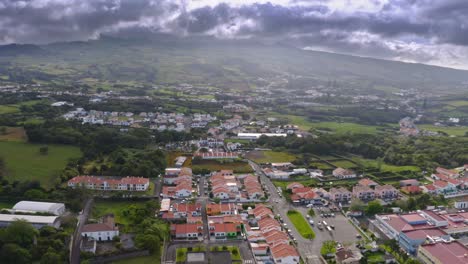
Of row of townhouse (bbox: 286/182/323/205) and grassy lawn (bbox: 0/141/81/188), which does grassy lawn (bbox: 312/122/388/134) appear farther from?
grassy lawn (bbox: 0/141/81/188)

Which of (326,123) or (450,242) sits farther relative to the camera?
(326,123)

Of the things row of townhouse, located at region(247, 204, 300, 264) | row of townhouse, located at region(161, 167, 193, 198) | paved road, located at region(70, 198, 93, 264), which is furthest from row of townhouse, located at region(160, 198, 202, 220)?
paved road, located at region(70, 198, 93, 264)

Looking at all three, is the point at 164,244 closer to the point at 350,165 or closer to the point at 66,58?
the point at 350,165

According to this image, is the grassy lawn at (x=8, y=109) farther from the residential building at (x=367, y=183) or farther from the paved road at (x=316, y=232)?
the residential building at (x=367, y=183)

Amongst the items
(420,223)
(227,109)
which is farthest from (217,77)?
(420,223)

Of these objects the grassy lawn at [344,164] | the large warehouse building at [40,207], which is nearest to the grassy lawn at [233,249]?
the large warehouse building at [40,207]

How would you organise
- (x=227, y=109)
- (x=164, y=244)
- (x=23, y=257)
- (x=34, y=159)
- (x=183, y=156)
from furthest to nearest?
(x=227, y=109) < (x=183, y=156) < (x=34, y=159) < (x=164, y=244) < (x=23, y=257)

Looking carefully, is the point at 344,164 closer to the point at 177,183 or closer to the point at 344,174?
the point at 344,174
